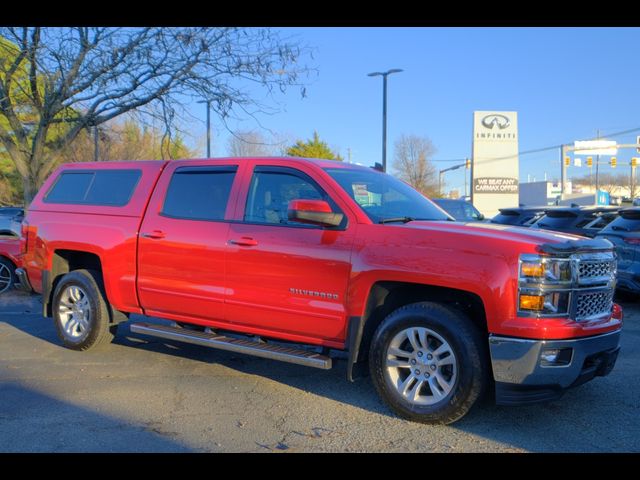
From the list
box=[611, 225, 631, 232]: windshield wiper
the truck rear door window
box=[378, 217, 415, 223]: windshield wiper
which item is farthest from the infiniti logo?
box=[378, 217, 415, 223]: windshield wiper

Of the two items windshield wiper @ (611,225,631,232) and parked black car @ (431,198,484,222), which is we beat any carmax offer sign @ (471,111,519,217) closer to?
parked black car @ (431,198,484,222)

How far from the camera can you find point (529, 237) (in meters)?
4.13

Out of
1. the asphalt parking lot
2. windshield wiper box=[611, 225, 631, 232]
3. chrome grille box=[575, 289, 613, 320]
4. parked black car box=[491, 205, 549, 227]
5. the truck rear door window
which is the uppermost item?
the truck rear door window

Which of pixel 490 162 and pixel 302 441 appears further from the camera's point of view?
pixel 490 162

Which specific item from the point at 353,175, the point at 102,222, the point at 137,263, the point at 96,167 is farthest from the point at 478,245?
the point at 96,167

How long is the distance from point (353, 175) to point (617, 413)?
2.90 meters

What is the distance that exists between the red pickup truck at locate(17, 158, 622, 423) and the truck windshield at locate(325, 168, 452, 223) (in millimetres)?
21

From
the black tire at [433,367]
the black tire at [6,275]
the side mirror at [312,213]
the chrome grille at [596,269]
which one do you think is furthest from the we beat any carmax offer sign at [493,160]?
the black tire at [433,367]

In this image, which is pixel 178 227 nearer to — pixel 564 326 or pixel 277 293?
pixel 277 293

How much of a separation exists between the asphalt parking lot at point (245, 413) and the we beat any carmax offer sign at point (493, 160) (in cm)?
3421

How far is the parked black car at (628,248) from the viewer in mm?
8469

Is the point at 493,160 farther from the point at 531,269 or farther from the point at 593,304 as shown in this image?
the point at 531,269

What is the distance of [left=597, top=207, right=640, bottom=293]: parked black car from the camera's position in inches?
333

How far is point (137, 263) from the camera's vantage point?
5.81m
